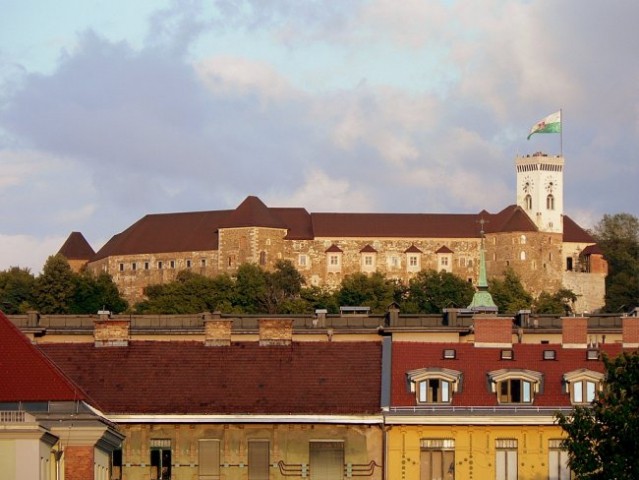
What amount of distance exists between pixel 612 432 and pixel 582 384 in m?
7.98

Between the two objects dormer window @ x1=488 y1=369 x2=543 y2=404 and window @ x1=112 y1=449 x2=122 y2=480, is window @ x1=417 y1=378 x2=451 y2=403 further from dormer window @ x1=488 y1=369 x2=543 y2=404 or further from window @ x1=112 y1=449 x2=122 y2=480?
window @ x1=112 y1=449 x2=122 y2=480

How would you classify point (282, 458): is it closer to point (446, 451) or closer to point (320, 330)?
point (446, 451)

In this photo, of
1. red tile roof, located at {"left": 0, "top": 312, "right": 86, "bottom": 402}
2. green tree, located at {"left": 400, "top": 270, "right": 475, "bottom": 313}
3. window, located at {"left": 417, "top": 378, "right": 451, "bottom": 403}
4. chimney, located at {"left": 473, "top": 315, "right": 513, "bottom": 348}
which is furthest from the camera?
green tree, located at {"left": 400, "top": 270, "right": 475, "bottom": 313}

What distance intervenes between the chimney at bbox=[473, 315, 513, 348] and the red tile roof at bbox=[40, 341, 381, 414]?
Answer: 2131mm

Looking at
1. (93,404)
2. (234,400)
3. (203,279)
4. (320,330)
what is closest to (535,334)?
(320,330)

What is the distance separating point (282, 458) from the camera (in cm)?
4619

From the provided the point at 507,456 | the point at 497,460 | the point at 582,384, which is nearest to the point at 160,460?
the point at 497,460

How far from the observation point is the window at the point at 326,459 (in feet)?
152

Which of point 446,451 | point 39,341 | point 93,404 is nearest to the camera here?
point 93,404

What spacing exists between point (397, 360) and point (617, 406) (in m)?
9.44

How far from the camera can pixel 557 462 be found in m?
46.1

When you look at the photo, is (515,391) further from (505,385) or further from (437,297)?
(437,297)

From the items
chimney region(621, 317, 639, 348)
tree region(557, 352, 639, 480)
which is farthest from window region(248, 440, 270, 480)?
chimney region(621, 317, 639, 348)

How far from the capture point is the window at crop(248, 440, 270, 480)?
152 feet
